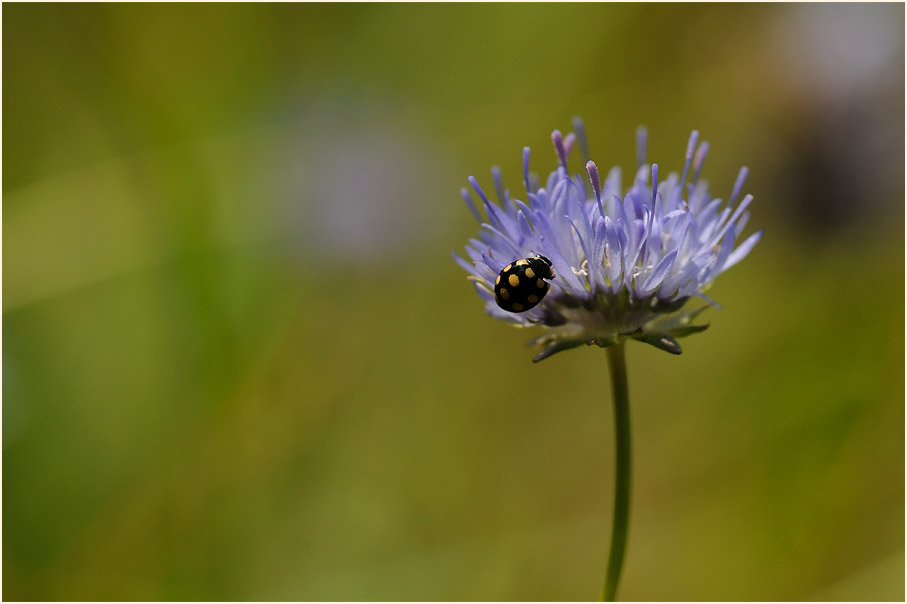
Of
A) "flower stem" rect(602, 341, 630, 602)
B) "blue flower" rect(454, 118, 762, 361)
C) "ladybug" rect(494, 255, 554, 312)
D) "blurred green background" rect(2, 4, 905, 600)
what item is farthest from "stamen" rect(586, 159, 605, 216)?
"blurred green background" rect(2, 4, 905, 600)

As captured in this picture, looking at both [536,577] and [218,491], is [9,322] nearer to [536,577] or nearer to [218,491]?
[218,491]

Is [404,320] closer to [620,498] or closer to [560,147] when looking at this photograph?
[560,147]

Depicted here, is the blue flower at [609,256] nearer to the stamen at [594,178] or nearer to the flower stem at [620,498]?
the stamen at [594,178]

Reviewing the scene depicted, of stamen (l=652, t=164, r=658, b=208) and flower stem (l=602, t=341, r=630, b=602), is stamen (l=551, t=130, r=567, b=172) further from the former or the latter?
flower stem (l=602, t=341, r=630, b=602)

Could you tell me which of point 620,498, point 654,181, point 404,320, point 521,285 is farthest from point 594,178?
point 404,320

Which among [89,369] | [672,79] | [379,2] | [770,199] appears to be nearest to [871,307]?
[770,199]

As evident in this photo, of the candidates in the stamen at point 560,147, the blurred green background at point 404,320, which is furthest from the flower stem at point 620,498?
the blurred green background at point 404,320
